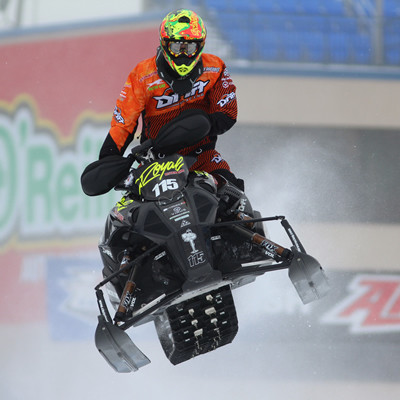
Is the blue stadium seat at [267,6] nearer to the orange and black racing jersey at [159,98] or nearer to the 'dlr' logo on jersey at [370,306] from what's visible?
the 'dlr' logo on jersey at [370,306]

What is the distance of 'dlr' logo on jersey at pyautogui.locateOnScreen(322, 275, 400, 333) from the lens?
7262mm

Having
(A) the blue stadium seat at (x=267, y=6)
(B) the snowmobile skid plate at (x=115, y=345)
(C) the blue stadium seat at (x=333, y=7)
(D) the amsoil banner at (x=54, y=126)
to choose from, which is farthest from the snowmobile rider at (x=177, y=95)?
(C) the blue stadium seat at (x=333, y=7)

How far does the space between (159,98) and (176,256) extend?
1.19 metres

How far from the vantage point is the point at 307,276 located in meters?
3.55

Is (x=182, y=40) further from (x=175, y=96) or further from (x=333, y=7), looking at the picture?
(x=333, y=7)

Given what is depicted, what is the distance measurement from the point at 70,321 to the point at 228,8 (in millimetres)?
4124

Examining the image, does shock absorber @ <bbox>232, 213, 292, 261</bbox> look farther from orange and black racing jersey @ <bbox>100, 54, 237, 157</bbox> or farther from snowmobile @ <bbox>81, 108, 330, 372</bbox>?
orange and black racing jersey @ <bbox>100, 54, 237, 157</bbox>

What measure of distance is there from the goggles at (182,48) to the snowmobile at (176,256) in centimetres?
50

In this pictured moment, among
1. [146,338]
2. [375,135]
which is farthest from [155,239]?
[375,135]

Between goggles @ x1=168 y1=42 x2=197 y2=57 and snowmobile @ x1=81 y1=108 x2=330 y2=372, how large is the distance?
501mm

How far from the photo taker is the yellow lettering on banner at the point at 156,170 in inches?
142

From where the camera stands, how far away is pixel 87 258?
7414 millimetres

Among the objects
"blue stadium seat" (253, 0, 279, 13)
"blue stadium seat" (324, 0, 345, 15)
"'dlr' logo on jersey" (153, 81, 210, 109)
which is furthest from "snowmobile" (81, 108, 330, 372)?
"blue stadium seat" (324, 0, 345, 15)

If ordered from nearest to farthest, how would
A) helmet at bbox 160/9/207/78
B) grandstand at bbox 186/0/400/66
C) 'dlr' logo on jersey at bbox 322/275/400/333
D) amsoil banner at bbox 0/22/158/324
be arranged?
1. helmet at bbox 160/9/207/78
2. 'dlr' logo on jersey at bbox 322/275/400/333
3. amsoil banner at bbox 0/22/158/324
4. grandstand at bbox 186/0/400/66
